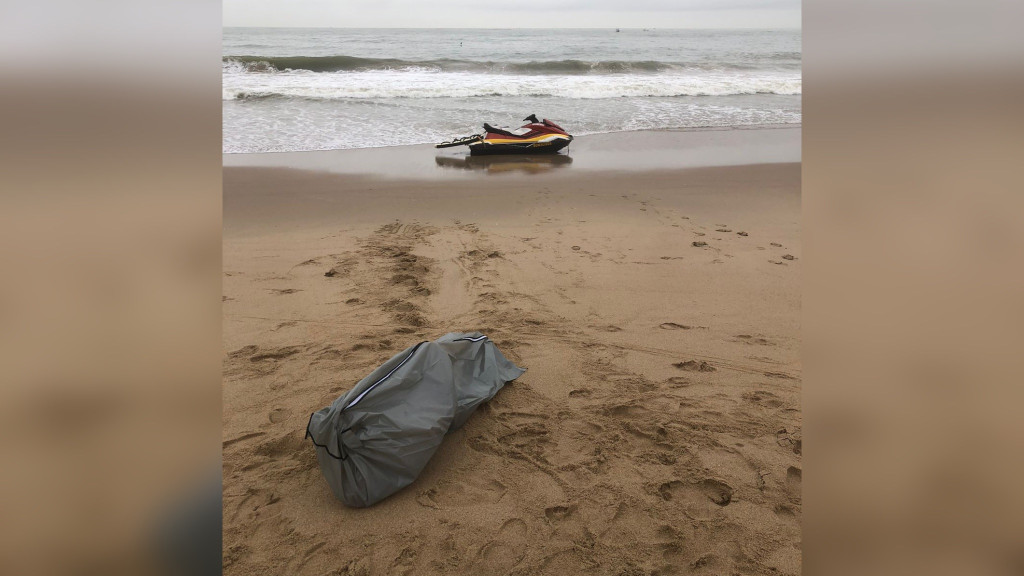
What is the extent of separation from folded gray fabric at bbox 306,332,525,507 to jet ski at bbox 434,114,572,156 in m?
6.69

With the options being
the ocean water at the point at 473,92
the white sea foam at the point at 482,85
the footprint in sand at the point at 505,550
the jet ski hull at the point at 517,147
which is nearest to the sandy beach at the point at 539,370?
the footprint in sand at the point at 505,550

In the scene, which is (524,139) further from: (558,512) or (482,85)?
(482,85)

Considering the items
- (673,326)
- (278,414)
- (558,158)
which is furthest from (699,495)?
(558,158)

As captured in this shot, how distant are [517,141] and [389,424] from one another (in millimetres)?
7410

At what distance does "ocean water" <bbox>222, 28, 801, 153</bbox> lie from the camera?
11.7 metres

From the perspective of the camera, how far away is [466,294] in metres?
4.75

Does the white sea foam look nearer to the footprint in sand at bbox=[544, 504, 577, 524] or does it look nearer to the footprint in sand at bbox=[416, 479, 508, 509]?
the footprint in sand at bbox=[416, 479, 508, 509]

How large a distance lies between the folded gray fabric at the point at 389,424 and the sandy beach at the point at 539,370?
10cm

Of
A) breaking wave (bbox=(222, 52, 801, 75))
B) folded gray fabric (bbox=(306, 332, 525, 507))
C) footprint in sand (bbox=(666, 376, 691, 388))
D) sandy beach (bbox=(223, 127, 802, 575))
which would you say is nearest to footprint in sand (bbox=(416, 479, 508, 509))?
sandy beach (bbox=(223, 127, 802, 575))

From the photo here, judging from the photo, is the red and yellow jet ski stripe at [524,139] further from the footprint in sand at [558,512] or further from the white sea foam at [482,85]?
the footprint in sand at [558,512]

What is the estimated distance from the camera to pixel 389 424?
2744 millimetres

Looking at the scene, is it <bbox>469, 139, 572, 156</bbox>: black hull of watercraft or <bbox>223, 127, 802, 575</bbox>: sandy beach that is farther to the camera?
<bbox>469, 139, 572, 156</bbox>: black hull of watercraft
